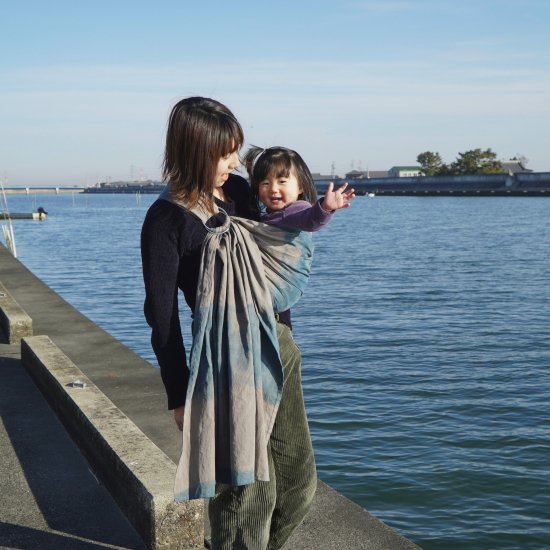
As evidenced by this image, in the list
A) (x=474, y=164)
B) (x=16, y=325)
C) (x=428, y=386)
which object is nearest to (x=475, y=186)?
(x=474, y=164)

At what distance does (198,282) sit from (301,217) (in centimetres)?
37

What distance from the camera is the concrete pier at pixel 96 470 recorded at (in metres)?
3.77

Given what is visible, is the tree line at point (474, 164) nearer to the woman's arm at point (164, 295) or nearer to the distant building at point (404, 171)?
the distant building at point (404, 171)

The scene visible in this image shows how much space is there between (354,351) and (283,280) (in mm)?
11738

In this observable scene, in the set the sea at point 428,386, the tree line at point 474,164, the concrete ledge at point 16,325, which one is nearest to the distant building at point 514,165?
the tree line at point 474,164

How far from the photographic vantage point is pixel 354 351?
1428 cm

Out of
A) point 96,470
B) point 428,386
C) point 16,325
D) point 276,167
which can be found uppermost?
point 276,167

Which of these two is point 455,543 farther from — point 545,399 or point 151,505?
point 545,399

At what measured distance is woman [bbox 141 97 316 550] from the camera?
8.43 ft

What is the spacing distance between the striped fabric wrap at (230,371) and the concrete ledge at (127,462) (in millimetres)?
1136

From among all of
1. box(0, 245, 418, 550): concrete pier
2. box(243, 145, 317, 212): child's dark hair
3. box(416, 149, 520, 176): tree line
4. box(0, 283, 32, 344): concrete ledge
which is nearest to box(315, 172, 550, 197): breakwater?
box(416, 149, 520, 176): tree line

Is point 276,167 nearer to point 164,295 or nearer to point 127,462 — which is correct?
point 164,295

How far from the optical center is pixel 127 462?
402 centimetres

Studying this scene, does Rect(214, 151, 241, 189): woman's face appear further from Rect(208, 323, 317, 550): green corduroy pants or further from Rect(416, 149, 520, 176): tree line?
Rect(416, 149, 520, 176): tree line
